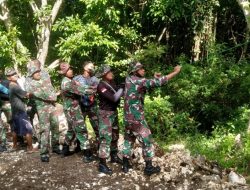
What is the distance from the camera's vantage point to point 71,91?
7.33 m

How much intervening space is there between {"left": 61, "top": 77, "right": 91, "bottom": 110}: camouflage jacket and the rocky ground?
1052 mm

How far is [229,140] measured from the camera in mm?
8148

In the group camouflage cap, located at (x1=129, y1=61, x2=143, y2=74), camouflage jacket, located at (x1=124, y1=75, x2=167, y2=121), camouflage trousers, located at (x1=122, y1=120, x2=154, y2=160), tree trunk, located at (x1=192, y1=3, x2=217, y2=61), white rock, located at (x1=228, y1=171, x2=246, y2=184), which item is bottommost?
white rock, located at (x1=228, y1=171, x2=246, y2=184)

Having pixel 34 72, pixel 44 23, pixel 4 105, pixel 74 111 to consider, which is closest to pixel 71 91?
pixel 74 111

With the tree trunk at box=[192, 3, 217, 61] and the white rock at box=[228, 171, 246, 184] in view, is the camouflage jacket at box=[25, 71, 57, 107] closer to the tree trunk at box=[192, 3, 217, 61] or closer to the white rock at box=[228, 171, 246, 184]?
the white rock at box=[228, 171, 246, 184]

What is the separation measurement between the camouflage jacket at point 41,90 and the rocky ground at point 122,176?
Answer: 1.11m

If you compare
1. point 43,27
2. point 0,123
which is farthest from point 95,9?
point 0,123

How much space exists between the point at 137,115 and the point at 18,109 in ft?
8.93

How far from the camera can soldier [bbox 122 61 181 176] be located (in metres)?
6.43

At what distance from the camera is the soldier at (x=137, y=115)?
6.43 metres

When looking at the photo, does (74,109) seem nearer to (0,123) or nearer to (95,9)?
(0,123)

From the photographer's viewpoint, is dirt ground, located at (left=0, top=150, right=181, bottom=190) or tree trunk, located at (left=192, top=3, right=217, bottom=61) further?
tree trunk, located at (left=192, top=3, right=217, bottom=61)

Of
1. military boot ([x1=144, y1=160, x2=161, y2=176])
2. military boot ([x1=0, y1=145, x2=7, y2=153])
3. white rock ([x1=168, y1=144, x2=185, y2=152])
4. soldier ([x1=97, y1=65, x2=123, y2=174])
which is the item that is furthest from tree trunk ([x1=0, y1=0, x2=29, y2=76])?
military boot ([x1=144, y1=160, x2=161, y2=176])

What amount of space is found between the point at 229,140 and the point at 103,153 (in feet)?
8.95
